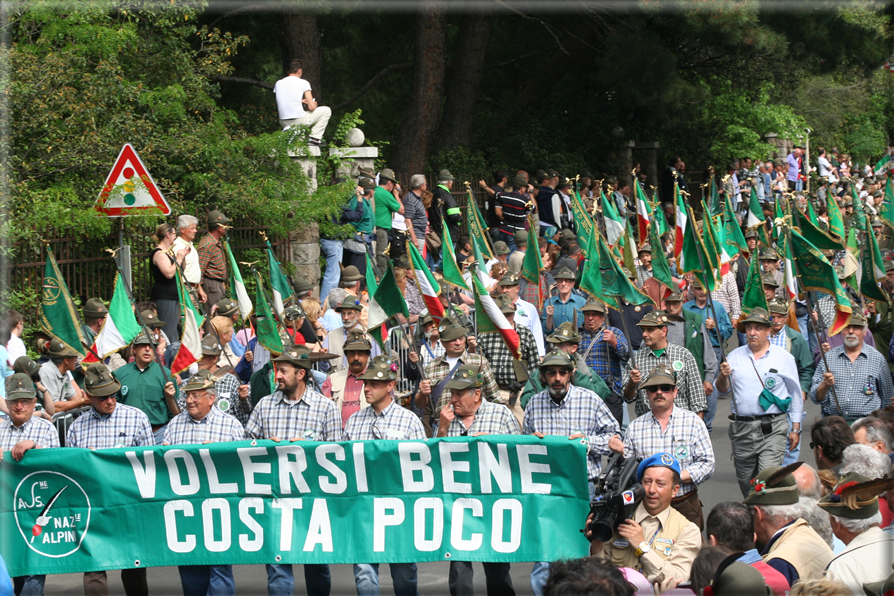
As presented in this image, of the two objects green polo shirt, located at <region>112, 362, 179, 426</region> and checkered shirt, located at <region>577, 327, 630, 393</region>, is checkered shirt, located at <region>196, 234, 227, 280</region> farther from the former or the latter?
checkered shirt, located at <region>577, 327, 630, 393</region>

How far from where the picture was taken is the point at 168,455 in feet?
24.0

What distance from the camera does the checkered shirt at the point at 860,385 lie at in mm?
9281

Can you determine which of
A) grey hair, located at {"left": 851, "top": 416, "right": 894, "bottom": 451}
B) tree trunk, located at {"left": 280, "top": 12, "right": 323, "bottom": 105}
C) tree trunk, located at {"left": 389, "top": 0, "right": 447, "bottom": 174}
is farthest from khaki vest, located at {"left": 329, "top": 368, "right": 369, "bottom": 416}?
tree trunk, located at {"left": 389, "top": 0, "right": 447, "bottom": 174}

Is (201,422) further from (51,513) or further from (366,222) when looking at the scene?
(366,222)

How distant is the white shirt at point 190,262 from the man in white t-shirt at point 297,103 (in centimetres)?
411

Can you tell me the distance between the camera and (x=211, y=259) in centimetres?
1369

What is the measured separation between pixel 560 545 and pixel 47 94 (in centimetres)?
947

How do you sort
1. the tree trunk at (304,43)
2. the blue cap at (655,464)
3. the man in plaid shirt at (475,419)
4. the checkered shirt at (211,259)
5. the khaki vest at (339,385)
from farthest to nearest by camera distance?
the tree trunk at (304,43) < the checkered shirt at (211,259) < the khaki vest at (339,385) < the man in plaid shirt at (475,419) < the blue cap at (655,464)

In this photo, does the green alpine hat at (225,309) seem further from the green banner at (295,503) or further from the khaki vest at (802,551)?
the khaki vest at (802,551)

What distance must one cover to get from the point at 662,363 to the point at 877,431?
208 cm

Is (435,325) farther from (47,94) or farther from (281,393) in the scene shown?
(47,94)

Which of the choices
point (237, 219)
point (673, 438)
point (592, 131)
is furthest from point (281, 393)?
point (592, 131)

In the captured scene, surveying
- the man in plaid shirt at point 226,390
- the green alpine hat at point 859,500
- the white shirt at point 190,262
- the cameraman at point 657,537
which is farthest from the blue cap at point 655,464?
the white shirt at point 190,262

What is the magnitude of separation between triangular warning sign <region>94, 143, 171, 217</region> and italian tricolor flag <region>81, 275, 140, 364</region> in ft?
6.28
